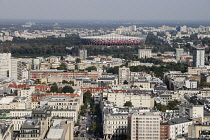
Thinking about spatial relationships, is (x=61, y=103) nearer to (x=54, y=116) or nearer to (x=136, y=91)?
(x=54, y=116)

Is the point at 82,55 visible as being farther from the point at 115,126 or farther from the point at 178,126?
the point at 178,126

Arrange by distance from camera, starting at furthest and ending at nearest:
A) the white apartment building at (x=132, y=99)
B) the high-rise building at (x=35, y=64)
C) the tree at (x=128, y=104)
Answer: the high-rise building at (x=35, y=64) < the white apartment building at (x=132, y=99) < the tree at (x=128, y=104)

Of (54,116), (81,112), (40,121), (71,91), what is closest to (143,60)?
(71,91)

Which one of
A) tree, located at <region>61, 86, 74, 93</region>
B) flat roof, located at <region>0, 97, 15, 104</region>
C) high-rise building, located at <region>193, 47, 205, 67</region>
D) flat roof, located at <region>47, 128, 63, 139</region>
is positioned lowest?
flat roof, located at <region>0, 97, 15, 104</region>

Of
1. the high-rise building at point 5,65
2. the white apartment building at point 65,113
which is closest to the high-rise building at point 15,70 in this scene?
the high-rise building at point 5,65

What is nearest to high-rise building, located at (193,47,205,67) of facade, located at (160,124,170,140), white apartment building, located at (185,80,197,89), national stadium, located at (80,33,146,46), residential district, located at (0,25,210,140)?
residential district, located at (0,25,210,140)

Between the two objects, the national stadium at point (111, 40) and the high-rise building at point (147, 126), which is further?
the national stadium at point (111, 40)

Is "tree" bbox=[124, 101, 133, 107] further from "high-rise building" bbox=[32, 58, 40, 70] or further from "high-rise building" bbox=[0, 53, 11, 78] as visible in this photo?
"high-rise building" bbox=[32, 58, 40, 70]

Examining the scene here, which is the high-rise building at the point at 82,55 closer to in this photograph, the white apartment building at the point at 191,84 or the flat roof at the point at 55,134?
the white apartment building at the point at 191,84
